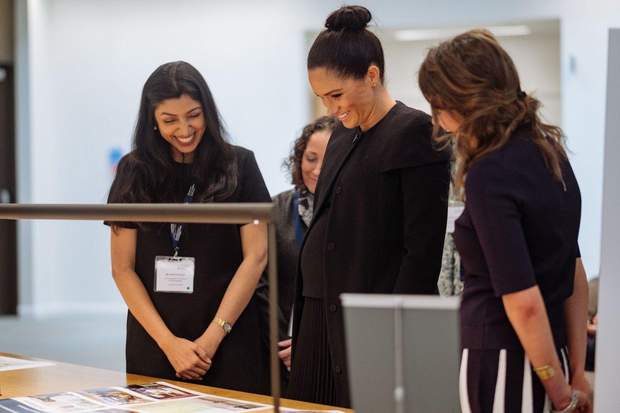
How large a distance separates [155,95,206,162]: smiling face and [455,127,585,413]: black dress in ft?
2.96

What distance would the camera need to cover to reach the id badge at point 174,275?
2395 mm

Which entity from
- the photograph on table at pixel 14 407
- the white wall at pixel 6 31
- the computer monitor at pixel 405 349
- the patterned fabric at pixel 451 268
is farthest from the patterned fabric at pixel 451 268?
the white wall at pixel 6 31

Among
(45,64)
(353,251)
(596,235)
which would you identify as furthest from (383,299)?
(45,64)

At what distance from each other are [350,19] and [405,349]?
123 cm

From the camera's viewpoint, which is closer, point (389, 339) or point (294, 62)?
point (389, 339)

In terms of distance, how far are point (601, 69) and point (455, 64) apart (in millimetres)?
6274

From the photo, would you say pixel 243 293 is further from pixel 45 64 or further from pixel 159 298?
pixel 45 64

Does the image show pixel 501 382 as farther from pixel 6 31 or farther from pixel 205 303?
pixel 6 31

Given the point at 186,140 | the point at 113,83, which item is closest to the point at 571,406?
the point at 186,140

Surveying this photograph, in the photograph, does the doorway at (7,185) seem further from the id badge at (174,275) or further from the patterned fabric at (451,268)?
the id badge at (174,275)

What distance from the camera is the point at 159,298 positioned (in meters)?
2.43

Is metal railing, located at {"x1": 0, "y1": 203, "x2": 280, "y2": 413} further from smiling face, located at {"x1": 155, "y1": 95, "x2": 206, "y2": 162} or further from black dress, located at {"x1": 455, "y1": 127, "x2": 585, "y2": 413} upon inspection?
smiling face, located at {"x1": 155, "y1": 95, "x2": 206, "y2": 162}

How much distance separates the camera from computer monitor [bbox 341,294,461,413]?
3.55 ft

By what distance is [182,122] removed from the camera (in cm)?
243
